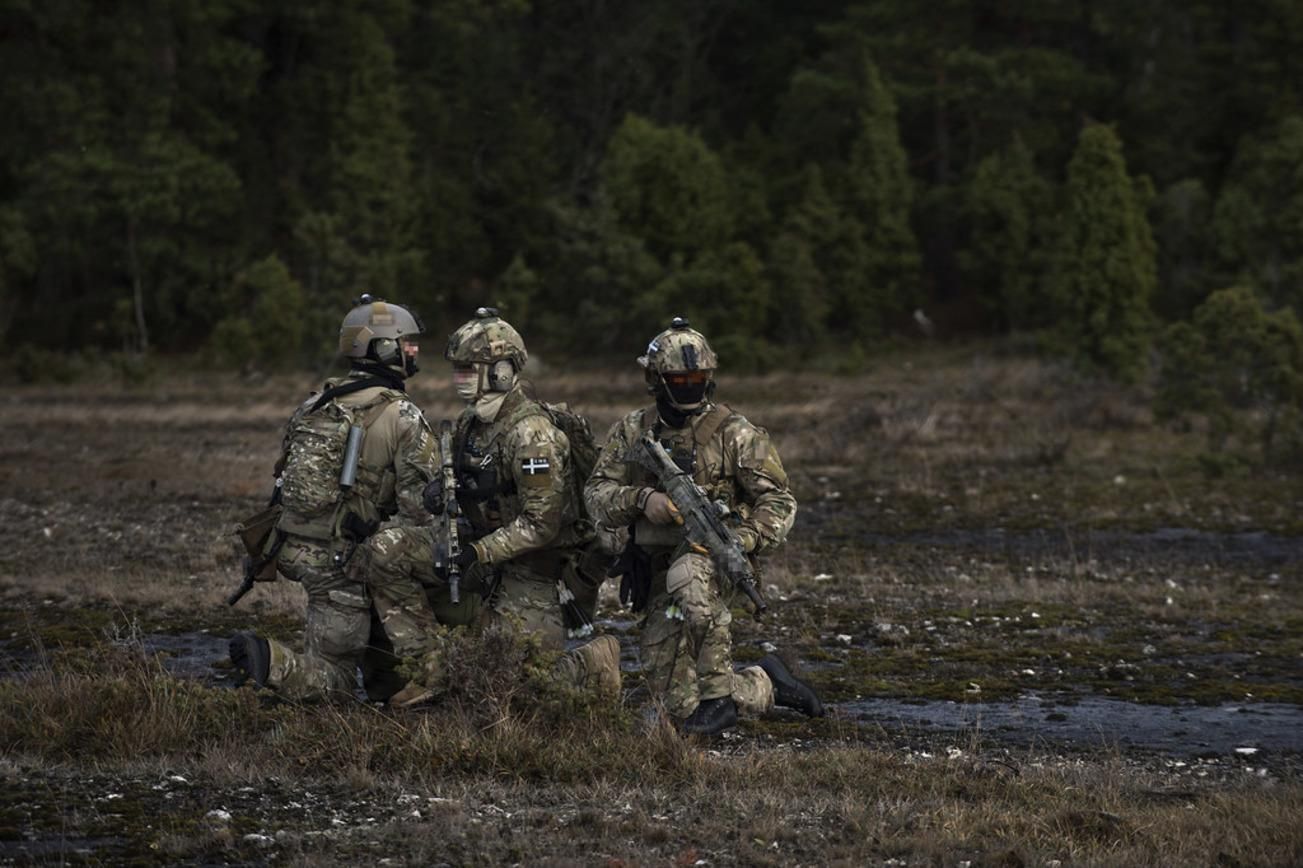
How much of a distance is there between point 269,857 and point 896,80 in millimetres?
49116

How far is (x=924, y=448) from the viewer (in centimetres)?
2430

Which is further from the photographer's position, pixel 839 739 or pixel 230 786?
pixel 839 739

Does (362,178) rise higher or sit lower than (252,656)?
higher

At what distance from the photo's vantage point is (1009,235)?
159 ft

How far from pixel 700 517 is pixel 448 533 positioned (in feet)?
4.05

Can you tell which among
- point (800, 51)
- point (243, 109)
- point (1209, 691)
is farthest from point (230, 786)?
point (800, 51)

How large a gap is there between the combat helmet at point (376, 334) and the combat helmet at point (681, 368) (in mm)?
1249

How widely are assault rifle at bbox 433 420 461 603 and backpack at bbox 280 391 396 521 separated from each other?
22.0 inches

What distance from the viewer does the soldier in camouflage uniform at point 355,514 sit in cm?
933

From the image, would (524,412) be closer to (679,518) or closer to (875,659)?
(679,518)

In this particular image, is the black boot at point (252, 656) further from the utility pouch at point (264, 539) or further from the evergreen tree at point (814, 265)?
the evergreen tree at point (814, 265)

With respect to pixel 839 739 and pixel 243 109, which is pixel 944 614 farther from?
pixel 243 109

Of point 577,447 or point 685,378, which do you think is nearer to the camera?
point 685,378

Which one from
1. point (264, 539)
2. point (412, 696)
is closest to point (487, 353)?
point (264, 539)
